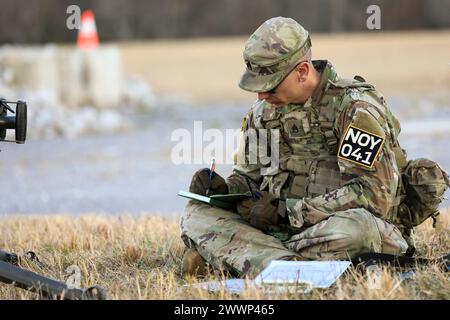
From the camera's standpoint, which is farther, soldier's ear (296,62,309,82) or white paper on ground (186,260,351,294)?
soldier's ear (296,62,309,82)

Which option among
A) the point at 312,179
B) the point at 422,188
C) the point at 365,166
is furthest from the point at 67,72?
the point at 365,166

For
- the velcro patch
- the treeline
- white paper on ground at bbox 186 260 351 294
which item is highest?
the treeline

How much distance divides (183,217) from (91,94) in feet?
36.8

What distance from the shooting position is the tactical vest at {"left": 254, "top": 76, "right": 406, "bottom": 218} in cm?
469

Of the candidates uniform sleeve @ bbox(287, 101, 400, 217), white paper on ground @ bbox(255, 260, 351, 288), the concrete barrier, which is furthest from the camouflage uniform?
the concrete barrier

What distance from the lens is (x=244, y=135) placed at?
17.1 feet

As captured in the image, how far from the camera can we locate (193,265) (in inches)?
190

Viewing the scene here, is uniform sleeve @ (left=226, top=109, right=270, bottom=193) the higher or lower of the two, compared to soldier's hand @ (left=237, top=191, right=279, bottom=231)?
higher

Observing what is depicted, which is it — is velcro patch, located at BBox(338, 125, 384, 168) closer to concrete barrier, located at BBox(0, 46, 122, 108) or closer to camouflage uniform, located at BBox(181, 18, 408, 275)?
camouflage uniform, located at BBox(181, 18, 408, 275)

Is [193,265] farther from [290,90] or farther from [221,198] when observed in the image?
[290,90]

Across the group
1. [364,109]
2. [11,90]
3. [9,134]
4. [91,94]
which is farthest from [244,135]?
[91,94]

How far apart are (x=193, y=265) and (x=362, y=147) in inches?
41.6

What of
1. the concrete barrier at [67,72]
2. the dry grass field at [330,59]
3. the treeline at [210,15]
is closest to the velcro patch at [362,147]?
the concrete barrier at [67,72]

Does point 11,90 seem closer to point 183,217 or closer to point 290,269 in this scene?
point 183,217
